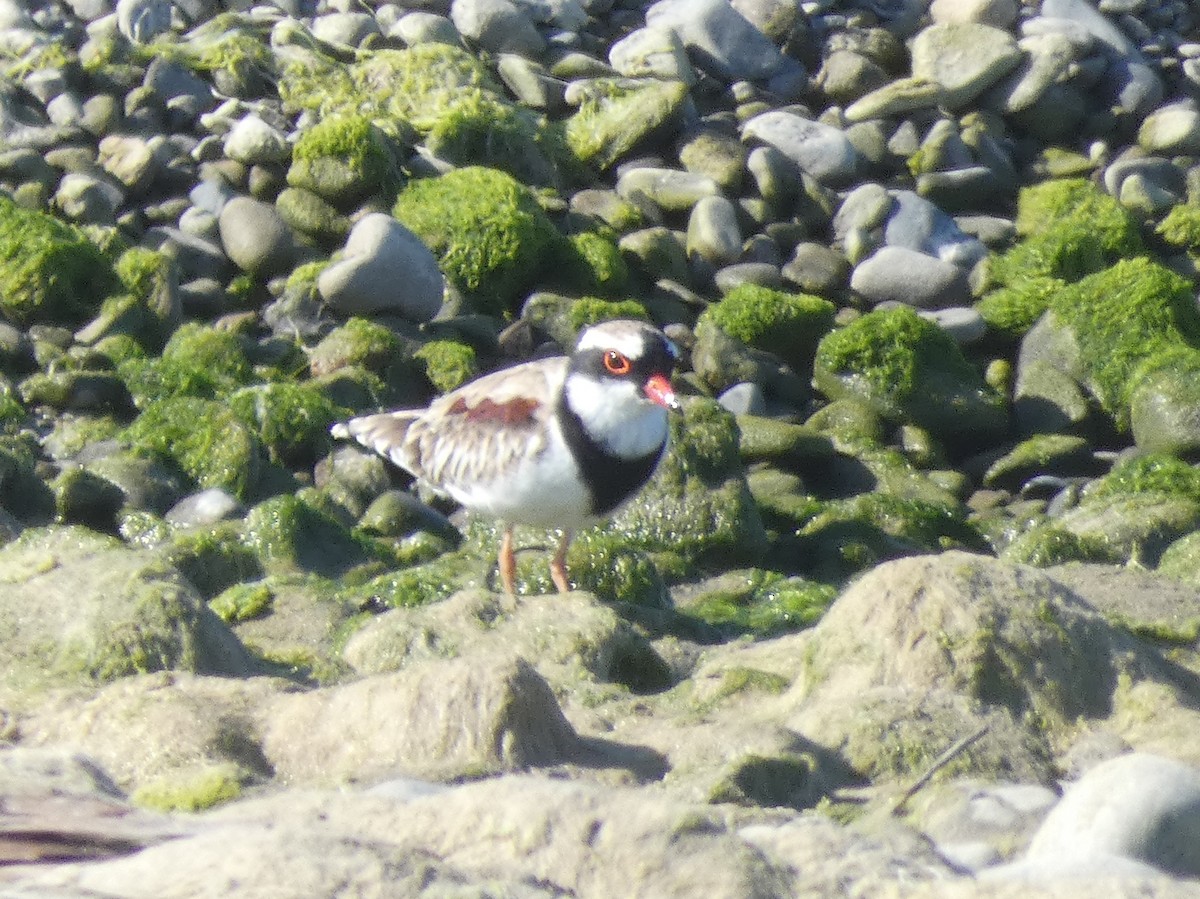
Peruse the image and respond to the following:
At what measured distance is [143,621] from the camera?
16.4 feet

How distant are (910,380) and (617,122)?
12.4 feet

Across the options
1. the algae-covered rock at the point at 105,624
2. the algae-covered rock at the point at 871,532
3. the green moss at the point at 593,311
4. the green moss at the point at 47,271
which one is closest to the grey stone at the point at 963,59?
the green moss at the point at 593,311

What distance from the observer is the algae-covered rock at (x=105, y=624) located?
4.93 meters

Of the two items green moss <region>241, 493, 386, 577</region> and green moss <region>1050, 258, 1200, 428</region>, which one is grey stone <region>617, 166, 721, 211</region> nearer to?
green moss <region>1050, 258, 1200, 428</region>

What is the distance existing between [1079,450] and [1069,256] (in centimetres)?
262

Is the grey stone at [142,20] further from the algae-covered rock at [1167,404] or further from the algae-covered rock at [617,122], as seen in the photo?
the algae-covered rock at [1167,404]

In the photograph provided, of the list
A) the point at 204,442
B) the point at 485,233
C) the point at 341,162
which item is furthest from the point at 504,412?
the point at 341,162

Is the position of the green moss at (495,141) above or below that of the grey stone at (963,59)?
below

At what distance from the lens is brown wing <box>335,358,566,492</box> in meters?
7.40

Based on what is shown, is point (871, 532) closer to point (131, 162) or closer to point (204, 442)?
point (204, 442)

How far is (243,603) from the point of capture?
707 cm

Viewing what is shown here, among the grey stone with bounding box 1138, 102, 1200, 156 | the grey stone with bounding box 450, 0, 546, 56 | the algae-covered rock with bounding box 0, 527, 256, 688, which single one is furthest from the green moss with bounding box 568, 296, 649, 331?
the algae-covered rock with bounding box 0, 527, 256, 688

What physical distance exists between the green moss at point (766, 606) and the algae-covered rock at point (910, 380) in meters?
3.38

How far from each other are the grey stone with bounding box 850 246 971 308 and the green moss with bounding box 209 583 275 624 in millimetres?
7586
